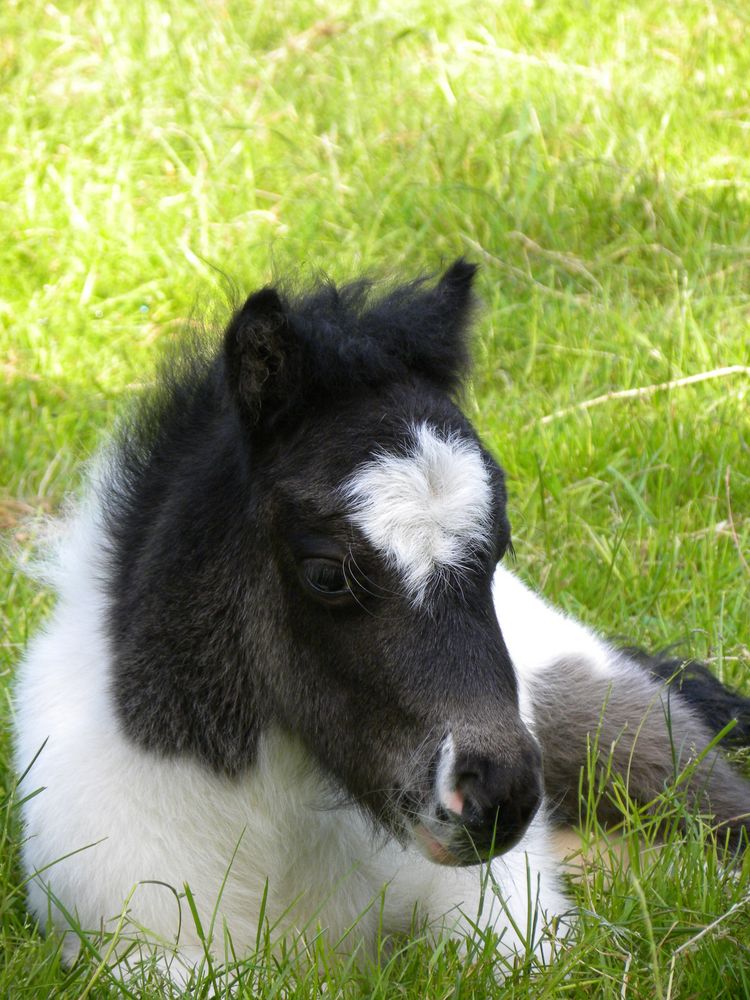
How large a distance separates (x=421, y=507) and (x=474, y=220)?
14.8ft

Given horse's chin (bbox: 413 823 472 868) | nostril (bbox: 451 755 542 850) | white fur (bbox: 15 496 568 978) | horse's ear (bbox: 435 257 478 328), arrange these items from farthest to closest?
horse's ear (bbox: 435 257 478 328), white fur (bbox: 15 496 568 978), horse's chin (bbox: 413 823 472 868), nostril (bbox: 451 755 542 850)

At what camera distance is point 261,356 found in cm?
284

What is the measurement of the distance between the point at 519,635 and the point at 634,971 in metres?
1.21

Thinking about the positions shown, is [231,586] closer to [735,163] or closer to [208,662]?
[208,662]

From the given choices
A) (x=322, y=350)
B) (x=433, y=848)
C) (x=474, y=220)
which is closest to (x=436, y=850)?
(x=433, y=848)

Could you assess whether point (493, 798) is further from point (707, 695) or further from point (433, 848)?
point (707, 695)

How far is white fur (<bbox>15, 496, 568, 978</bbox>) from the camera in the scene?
→ 2.99m

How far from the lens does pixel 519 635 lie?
3.87 meters

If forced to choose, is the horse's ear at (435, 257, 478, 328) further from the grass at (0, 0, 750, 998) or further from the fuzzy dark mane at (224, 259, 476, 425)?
the grass at (0, 0, 750, 998)

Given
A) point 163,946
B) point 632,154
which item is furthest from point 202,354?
point 632,154

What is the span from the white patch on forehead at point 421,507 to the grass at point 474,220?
169cm

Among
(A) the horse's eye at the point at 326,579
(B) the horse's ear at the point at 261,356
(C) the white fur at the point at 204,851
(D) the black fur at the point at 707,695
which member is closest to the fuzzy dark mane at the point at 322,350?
(B) the horse's ear at the point at 261,356

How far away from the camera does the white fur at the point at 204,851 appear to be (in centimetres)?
299

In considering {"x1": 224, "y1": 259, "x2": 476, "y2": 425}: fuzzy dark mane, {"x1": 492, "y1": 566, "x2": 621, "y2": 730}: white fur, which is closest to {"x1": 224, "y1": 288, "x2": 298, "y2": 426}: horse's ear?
{"x1": 224, "y1": 259, "x2": 476, "y2": 425}: fuzzy dark mane
